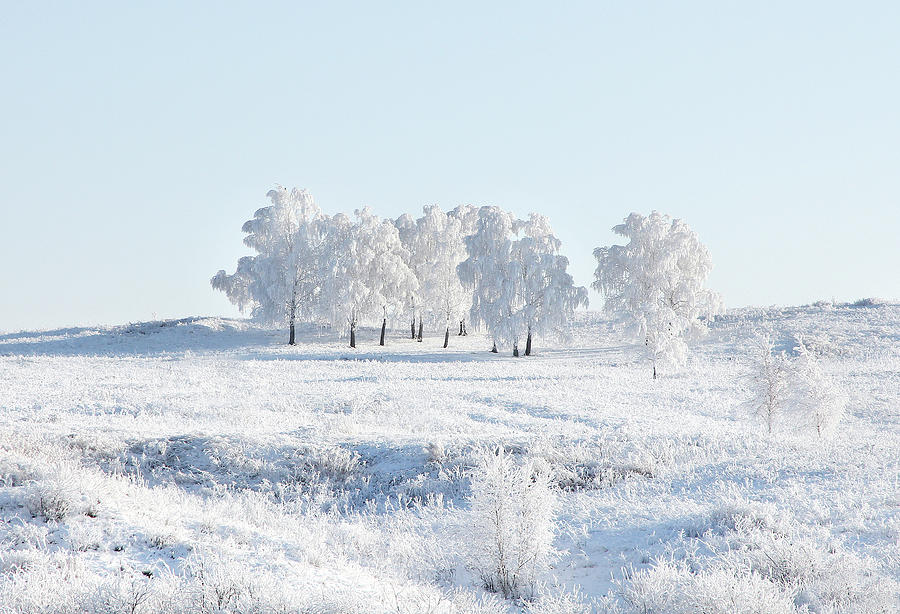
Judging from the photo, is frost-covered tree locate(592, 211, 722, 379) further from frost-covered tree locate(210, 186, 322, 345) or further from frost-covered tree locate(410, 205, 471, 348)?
frost-covered tree locate(210, 186, 322, 345)

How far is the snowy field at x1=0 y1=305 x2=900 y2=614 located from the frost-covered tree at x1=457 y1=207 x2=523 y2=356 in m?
16.1

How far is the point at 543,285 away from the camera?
43.0 m

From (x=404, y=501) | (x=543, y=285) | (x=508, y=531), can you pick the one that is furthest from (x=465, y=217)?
(x=508, y=531)

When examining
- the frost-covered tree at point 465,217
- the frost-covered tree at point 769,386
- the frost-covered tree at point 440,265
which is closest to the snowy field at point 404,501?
the frost-covered tree at point 769,386

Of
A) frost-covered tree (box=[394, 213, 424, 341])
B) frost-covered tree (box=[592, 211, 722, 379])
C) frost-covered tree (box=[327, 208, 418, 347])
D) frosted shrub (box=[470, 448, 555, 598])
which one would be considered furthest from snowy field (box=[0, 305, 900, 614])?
frost-covered tree (box=[394, 213, 424, 341])

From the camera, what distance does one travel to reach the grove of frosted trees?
4272cm

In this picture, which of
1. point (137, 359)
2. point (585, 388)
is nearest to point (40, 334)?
point (137, 359)

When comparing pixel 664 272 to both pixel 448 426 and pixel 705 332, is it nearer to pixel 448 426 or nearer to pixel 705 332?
pixel 705 332

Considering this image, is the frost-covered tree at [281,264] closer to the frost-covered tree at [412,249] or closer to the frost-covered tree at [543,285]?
the frost-covered tree at [412,249]

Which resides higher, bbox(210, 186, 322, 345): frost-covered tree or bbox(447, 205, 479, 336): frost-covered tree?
bbox(447, 205, 479, 336): frost-covered tree

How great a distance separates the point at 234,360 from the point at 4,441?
26475mm

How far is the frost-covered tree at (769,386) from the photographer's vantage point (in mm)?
20812

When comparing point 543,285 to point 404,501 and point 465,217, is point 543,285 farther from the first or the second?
point 404,501

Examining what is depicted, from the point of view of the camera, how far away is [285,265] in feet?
149
